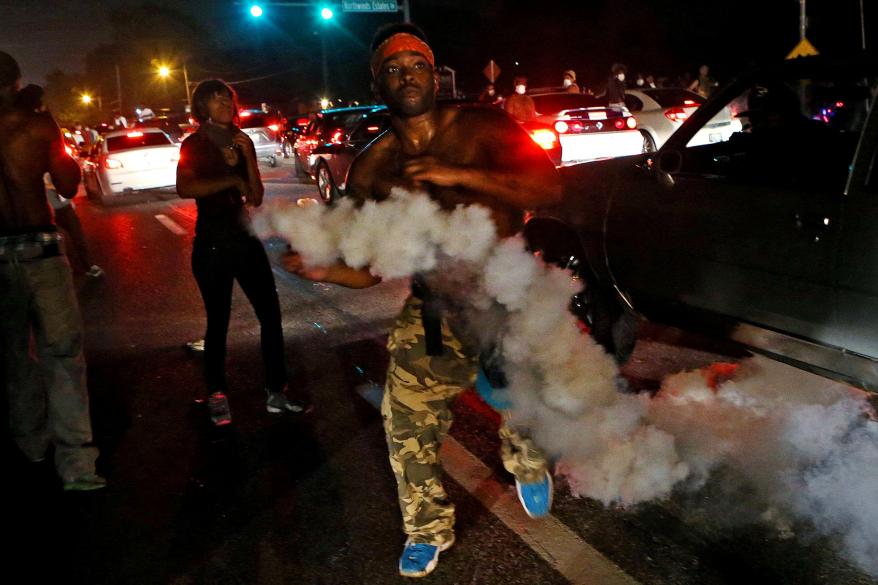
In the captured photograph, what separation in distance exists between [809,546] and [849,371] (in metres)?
0.94

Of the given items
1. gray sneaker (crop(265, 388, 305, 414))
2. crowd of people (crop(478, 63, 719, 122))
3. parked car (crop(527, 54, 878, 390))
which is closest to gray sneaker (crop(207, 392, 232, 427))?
gray sneaker (crop(265, 388, 305, 414))

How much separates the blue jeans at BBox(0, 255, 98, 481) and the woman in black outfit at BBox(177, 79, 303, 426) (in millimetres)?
674

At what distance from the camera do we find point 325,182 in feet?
46.5

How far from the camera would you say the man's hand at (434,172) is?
2.27 m

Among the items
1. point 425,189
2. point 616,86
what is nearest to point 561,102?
point 616,86

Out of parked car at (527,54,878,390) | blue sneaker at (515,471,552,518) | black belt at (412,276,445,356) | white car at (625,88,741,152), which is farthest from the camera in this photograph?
white car at (625,88,741,152)

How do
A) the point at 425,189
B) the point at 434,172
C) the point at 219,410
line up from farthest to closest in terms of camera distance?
the point at 219,410 → the point at 425,189 → the point at 434,172

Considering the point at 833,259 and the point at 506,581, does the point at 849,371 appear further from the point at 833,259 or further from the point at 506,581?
the point at 506,581

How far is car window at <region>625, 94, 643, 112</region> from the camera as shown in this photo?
12.6 metres

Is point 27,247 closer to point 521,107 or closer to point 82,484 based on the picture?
point 82,484

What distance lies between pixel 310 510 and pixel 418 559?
0.72 metres

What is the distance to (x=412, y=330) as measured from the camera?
261 centimetres

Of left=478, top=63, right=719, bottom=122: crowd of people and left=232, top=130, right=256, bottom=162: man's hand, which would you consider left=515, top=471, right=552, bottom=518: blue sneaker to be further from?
left=478, top=63, right=719, bottom=122: crowd of people

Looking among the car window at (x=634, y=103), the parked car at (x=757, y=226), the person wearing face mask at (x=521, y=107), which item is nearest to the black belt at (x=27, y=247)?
the parked car at (x=757, y=226)
